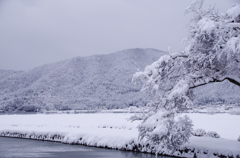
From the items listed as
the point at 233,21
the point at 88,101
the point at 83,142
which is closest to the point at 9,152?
the point at 83,142

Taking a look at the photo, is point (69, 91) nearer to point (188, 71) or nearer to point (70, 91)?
point (70, 91)

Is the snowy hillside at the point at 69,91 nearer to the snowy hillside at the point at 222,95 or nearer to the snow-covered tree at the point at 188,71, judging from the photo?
the snowy hillside at the point at 222,95

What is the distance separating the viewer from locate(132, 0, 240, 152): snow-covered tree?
1379cm

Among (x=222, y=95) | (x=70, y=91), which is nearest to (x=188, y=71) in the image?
(x=222, y=95)

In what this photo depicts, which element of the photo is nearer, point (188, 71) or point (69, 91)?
point (188, 71)

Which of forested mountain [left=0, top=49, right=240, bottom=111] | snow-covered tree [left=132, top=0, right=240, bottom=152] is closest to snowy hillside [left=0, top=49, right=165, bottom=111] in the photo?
forested mountain [left=0, top=49, right=240, bottom=111]

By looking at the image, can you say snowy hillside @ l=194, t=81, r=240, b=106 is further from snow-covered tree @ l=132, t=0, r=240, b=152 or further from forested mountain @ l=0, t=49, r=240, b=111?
snow-covered tree @ l=132, t=0, r=240, b=152

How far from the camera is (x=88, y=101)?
160 m

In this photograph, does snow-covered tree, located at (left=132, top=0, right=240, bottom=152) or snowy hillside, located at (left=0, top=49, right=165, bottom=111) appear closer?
snow-covered tree, located at (left=132, top=0, right=240, bottom=152)

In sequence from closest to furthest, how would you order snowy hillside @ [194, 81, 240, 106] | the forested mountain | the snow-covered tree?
the snow-covered tree < snowy hillside @ [194, 81, 240, 106] < the forested mountain

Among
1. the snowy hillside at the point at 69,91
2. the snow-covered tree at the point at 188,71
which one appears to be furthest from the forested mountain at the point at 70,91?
the snow-covered tree at the point at 188,71

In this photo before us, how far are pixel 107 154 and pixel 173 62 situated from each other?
8.49m

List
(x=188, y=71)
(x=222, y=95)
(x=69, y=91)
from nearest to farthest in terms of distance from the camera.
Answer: (x=188, y=71), (x=222, y=95), (x=69, y=91)

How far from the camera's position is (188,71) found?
16.9 metres
